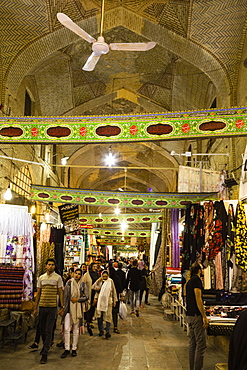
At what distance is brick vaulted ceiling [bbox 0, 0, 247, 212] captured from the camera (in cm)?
884

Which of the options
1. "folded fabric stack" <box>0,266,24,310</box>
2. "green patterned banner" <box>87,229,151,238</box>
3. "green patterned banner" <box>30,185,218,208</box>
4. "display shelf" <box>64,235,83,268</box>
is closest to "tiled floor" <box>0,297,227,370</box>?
"folded fabric stack" <box>0,266,24,310</box>

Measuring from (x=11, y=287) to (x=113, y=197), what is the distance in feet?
14.0

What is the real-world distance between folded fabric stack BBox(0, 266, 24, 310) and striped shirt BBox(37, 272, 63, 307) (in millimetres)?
1298

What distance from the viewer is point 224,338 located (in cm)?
606

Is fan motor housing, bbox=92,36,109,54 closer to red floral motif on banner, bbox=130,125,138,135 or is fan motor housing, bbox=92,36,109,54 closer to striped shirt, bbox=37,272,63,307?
red floral motif on banner, bbox=130,125,138,135

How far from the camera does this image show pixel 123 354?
6211 mm

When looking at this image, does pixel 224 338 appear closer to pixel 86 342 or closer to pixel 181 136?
pixel 86 342

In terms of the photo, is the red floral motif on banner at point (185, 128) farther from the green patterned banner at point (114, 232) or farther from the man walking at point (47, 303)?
the green patterned banner at point (114, 232)

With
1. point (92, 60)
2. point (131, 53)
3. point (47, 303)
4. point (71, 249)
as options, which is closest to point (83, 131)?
point (92, 60)

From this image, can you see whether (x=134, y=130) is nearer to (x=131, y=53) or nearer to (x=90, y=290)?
(x=90, y=290)

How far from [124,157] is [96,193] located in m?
8.03

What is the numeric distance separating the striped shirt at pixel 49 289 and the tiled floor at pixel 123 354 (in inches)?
33.4

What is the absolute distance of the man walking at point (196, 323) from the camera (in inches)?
183

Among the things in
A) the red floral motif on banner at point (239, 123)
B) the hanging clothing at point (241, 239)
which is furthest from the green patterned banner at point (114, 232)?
the red floral motif on banner at point (239, 123)
